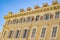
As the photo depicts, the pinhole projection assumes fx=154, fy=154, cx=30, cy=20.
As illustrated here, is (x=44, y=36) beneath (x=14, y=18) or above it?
beneath

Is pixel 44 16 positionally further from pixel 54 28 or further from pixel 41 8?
pixel 54 28

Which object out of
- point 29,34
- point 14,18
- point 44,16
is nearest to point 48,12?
Answer: point 44,16

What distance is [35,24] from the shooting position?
31000mm

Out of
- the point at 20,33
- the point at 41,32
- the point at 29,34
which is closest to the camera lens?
the point at 41,32

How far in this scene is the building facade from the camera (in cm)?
2770

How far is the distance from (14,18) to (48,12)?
35.6ft

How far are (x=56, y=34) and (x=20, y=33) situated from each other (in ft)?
31.6

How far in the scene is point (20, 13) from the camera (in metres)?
35.8

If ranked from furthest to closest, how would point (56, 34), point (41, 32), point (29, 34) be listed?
Answer: 1. point (29, 34)
2. point (41, 32)
3. point (56, 34)

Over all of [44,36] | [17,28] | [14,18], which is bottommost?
[44,36]

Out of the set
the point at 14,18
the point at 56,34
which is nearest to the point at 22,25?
the point at 14,18

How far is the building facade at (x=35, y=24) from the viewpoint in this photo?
27.7 meters

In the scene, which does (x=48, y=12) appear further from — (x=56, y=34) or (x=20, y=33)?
(x=20, y=33)

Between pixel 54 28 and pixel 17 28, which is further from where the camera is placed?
pixel 17 28
